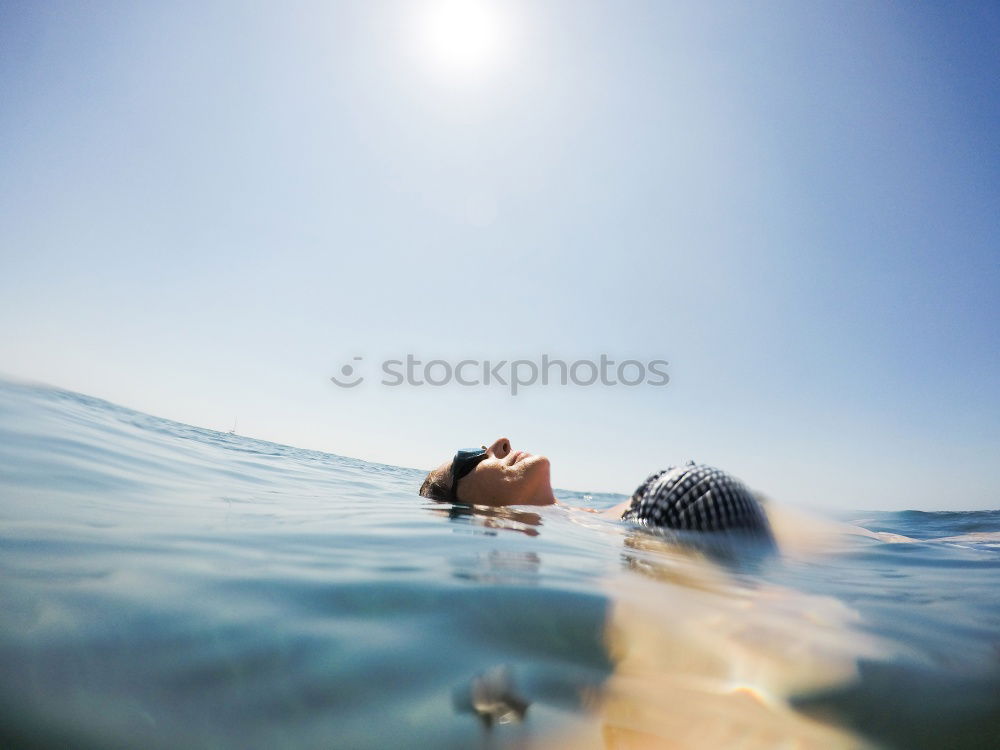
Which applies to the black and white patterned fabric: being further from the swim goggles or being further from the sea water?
the swim goggles

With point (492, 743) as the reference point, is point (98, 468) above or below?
above

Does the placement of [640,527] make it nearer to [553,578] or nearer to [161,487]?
[553,578]

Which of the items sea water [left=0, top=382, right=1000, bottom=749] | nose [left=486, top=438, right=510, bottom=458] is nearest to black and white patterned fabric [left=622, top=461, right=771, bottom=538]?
sea water [left=0, top=382, right=1000, bottom=749]

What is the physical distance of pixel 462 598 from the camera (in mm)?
1556

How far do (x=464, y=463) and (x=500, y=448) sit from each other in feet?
1.51

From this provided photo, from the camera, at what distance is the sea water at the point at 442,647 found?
0.90 meters

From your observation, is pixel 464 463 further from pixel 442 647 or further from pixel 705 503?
pixel 442 647

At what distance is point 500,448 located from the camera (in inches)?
215

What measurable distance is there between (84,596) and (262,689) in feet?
2.59

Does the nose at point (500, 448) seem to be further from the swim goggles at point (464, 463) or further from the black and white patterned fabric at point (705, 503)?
the black and white patterned fabric at point (705, 503)

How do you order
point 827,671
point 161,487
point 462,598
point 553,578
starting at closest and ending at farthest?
point 827,671, point 462,598, point 553,578, point 161,487

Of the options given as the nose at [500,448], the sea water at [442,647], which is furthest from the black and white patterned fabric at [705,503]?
the nose at [500,448]

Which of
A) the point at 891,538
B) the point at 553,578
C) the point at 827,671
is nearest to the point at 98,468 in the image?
the point at 553,578

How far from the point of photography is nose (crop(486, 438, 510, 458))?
5387 mm
